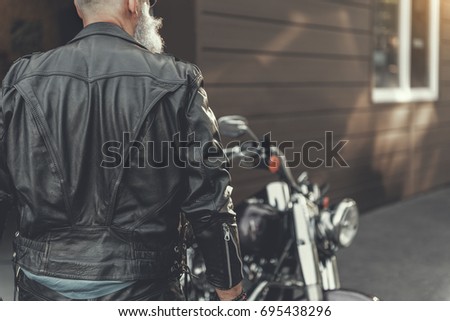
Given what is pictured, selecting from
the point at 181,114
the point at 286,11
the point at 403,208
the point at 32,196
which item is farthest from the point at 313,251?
the point at 403,208

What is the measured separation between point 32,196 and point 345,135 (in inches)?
181

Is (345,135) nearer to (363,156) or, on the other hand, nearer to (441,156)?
(363,156)

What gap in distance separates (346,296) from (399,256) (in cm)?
272

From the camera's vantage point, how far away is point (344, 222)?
88.2 inches

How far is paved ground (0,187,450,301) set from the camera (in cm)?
379

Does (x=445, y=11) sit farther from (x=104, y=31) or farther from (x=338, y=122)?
(x=104, y=31)

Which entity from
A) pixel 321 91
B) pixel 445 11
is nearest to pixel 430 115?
pixel 445 11

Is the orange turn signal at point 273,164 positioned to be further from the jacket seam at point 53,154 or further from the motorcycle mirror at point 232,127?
the jacket seam at point 53,154

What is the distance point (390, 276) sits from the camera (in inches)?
163

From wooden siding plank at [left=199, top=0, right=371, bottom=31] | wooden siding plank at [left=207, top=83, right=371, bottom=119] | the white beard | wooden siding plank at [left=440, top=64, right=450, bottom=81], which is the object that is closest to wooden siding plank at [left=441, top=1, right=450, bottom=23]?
wooden siding plank at [left=440, top=64, right=450, bottom=81]

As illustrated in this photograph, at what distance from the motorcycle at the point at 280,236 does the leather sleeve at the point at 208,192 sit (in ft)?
1.92

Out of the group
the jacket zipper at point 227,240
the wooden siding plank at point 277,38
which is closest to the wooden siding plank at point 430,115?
the wooden siding plank at point 277,38

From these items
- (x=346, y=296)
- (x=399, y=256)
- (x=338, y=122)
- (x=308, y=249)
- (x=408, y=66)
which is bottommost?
(x=399, y=256)

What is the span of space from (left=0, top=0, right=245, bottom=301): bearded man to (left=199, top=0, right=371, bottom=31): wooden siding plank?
8.67ft
